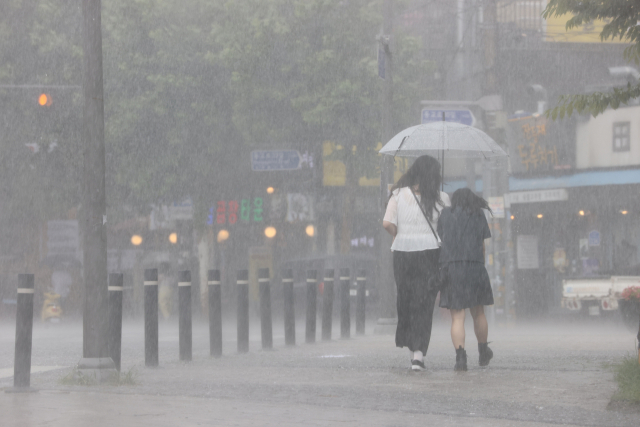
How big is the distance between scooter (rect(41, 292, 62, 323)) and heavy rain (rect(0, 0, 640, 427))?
9 centimetres

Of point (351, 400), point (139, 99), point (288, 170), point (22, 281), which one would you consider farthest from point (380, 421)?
point (288, 170)

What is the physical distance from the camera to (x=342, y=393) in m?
7.09

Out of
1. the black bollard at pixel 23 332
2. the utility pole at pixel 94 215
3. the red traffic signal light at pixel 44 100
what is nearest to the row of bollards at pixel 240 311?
the utility pole at pixel 94 215

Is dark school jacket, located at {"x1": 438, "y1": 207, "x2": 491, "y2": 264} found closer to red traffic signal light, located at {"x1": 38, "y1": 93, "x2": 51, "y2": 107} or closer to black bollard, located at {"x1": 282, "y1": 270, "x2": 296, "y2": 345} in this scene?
black bollard, located at {"x1": 282, "y1": 270, "x2": 296, "y2": 345}

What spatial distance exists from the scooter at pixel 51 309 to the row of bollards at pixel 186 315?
7974 millimetres

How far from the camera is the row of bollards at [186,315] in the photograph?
8.12m

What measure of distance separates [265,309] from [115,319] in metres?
3.51

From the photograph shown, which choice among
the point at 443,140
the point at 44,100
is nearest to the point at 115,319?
the point at 443,140

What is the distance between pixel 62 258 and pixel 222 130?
641cm

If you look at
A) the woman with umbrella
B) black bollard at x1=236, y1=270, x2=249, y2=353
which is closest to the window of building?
black bollard at x1=236, y1=270, x2=249, y2=353

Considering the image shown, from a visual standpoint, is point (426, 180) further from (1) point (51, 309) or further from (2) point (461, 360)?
(1) point (51, 309)

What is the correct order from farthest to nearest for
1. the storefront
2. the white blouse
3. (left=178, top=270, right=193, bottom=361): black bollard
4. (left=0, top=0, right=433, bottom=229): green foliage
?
the storefront, (left=0, top=0, right=433, bottom=229): green foliage, (left=178, top=270, right=193, bottom=361): black bollard, the white blouse

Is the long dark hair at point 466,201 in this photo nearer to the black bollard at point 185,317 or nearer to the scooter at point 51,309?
the black bollard at point 185,317

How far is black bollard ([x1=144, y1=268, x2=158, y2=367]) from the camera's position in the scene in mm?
10094
